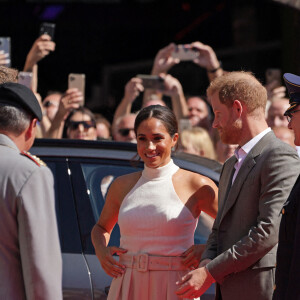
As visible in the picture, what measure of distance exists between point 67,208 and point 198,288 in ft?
4.54

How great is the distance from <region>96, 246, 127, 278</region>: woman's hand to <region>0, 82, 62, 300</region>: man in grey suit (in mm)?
1150

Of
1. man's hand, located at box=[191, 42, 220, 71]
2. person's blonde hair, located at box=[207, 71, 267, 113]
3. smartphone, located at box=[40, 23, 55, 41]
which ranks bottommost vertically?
man's hand, located at box=[191, 42, 220, 71]

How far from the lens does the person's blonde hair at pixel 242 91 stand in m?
4.01

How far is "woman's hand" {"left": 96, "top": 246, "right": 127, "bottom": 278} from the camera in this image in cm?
441

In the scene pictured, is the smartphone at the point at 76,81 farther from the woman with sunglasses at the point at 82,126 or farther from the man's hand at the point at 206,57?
the man's hand at the point at 206,57

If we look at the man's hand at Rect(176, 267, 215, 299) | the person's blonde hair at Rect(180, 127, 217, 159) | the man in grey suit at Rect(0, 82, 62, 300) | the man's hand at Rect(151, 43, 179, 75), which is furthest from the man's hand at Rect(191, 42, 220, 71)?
the man in grey suit at Rect(0, 82, 62, 300)

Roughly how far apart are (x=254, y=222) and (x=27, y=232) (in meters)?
1.20

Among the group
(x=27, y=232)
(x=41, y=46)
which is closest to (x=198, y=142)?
(x=41, y=46)

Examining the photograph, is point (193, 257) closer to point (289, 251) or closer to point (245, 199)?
point (245, 199)

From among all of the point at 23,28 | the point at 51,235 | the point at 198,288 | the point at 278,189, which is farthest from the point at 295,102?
the point at 23,28

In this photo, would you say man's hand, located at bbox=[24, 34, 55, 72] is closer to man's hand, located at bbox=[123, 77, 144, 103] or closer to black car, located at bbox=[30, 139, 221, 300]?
man's hand, located at bbox=[123, 77, 144, 103]

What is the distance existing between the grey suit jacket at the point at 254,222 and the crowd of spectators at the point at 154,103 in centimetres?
259

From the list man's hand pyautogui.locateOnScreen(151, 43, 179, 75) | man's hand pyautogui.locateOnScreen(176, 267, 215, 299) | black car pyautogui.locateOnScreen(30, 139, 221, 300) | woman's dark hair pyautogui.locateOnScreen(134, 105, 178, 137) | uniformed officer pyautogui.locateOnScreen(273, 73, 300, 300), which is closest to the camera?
uniformed officer pyautogui.locateOnScreen(273, 73, 300, 300)

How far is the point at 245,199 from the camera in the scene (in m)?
3.87
